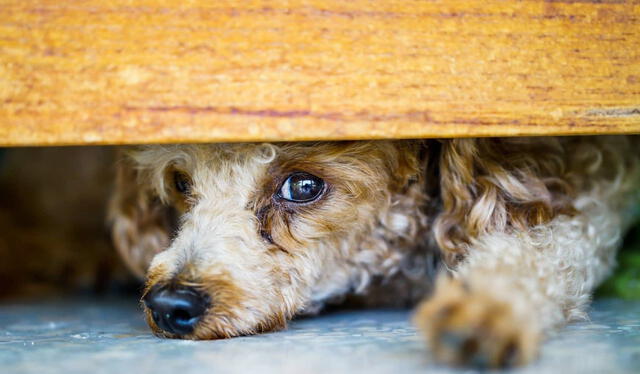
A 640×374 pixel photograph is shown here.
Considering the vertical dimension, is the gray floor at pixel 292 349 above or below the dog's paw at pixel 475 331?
below

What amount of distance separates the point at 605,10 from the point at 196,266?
102cm

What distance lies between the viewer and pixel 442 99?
1.38m

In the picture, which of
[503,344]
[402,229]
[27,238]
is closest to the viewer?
[503,344]

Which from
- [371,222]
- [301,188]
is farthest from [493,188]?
[301,188]

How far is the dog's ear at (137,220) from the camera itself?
2158mm

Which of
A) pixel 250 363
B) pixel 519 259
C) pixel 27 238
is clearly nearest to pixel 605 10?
pixel 519 259

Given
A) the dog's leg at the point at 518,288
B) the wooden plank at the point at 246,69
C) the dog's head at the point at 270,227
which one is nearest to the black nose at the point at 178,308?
the dog's head at the point at 270,227

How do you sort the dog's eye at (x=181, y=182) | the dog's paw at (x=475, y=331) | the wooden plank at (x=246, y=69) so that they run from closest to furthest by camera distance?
the dog's paw at (x=475, y=331), the wooden plank at (x=246, y=69), the dog's eye at (x=181, y=182)

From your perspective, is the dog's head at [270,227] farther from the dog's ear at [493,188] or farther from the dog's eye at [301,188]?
the dog's ear at [493,188]

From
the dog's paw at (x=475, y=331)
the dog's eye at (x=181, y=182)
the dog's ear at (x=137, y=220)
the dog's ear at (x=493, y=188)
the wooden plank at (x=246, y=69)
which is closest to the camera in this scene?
the dog's paw at (x=475, y=331)

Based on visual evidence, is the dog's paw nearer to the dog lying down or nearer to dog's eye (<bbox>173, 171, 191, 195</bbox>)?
the dog lying down

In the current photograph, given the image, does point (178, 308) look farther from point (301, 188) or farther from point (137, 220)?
point (137, 220)

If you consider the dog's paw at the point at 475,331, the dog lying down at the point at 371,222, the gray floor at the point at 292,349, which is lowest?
the gray floor at the point at 292,349

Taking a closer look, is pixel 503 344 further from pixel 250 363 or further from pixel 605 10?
pixel 605 10
